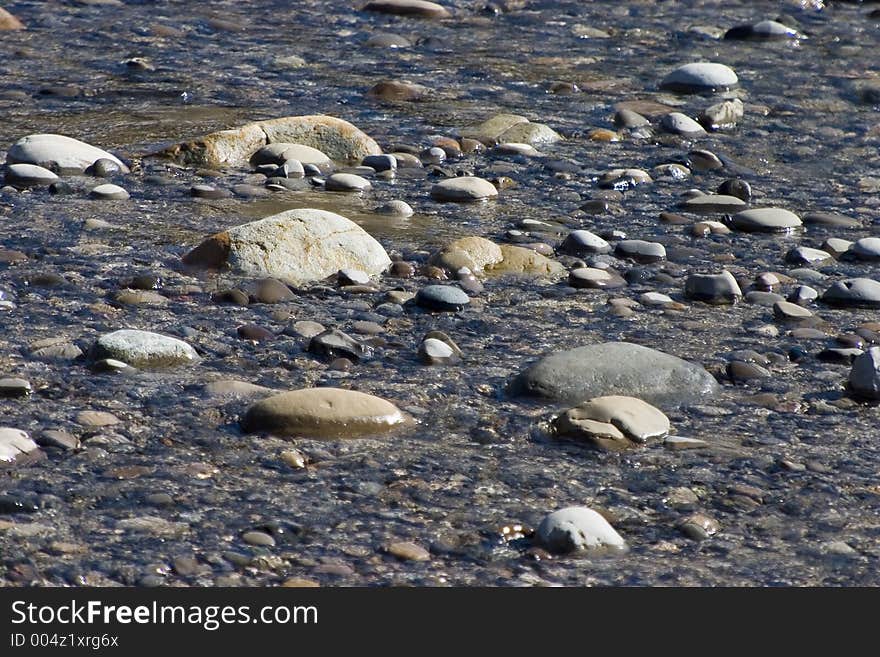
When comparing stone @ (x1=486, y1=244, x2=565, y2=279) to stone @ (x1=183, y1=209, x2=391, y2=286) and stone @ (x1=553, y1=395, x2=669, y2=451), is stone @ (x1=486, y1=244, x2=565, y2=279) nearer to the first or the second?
stone @ (x1=183, y1=209, x2=391, y2=286)

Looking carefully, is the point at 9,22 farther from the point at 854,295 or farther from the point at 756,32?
the point at 854,295

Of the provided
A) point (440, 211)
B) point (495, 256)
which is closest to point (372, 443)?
point (495, 256)

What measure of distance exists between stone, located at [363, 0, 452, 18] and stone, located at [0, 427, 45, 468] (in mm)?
6082

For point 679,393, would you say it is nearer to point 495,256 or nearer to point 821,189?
point 495,256

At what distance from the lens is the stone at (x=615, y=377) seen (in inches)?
132

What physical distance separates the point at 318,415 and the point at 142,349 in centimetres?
63

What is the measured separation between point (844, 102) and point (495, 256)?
325 cm

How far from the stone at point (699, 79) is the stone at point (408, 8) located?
2001mm

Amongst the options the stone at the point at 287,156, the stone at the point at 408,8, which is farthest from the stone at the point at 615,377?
the stone at the point at 408,8

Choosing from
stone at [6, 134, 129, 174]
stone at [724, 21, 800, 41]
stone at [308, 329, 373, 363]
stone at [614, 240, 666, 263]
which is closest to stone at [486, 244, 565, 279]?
stone at [614, 240, 666, 263]

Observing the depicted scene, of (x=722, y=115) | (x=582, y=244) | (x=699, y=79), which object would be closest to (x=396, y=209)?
(x=582, y=244)

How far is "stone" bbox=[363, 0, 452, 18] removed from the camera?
28.1ft

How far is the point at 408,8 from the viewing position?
860cm

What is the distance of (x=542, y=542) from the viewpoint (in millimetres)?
2668
